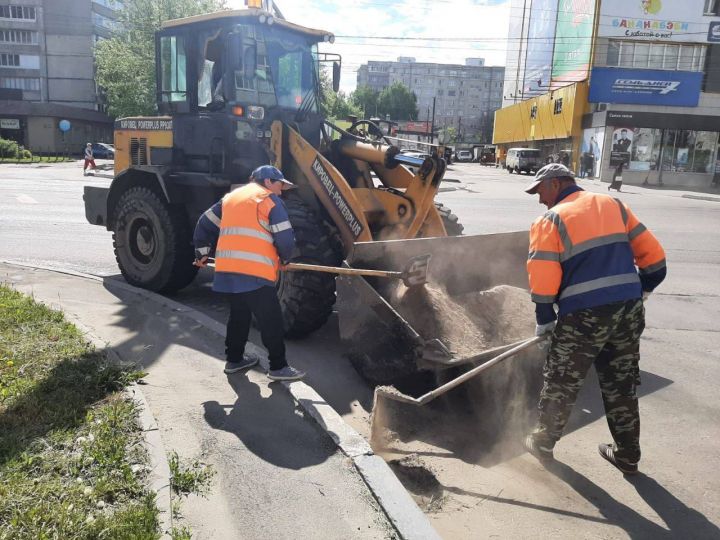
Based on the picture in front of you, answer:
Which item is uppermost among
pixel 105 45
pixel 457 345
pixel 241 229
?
pixel 105 45

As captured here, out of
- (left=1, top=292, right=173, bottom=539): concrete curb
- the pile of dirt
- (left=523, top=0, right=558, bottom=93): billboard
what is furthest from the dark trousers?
(left=523, top=0, right=558, bottom=93): billboard

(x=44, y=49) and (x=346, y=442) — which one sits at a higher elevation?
(x=44, y=49)

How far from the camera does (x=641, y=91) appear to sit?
3769cm

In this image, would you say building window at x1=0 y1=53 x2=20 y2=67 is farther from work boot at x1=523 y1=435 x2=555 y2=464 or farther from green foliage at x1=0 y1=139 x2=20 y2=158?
work boot at x1=523 y1=435 x2=555 y2=464

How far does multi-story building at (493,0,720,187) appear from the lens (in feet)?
123

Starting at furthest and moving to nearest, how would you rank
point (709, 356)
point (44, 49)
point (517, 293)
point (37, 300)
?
point (44, 49)
point (37, 300)
point (709, 356)
point (517, 293)

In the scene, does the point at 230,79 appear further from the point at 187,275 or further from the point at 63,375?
the point at 63,375

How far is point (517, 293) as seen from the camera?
5.77 m

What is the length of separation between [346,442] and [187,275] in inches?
174

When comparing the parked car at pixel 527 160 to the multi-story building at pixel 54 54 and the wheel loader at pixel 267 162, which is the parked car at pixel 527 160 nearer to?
the wheel loader at pixel 267 162

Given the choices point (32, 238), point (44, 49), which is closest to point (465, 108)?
point (44, 49)

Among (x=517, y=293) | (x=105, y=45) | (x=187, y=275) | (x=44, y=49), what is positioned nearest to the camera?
(x=517, y=293)

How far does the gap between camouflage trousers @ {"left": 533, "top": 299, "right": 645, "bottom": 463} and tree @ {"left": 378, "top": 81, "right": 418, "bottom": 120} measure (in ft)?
344

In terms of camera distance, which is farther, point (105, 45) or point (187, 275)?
point (105, 45)
